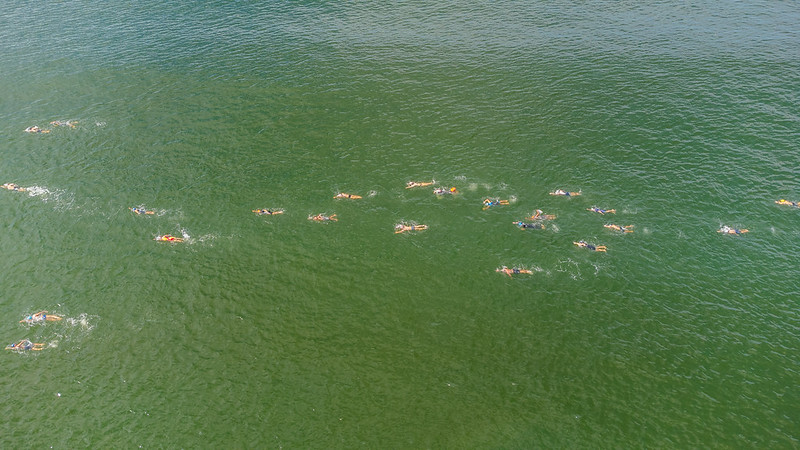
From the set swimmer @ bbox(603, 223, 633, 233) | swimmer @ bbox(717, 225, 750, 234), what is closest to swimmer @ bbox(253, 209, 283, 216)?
swimmer @ bbox(603, 223, 633, 233)

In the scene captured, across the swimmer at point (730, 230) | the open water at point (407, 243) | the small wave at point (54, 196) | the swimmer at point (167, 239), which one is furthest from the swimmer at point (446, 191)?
the small wave at point (54, 196)

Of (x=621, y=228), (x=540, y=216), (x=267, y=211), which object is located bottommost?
(x=621, y=228)

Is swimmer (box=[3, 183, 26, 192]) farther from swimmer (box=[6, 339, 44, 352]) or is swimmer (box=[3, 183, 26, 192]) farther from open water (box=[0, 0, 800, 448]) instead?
swimmer (box=[6, 339, 44, 352])

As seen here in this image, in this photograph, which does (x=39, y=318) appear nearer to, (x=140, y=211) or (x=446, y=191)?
(x=140, y=211)

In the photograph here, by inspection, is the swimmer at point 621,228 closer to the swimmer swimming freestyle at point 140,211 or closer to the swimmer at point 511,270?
the swimmer at point 511,270

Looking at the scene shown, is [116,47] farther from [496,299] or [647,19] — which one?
[647,19]

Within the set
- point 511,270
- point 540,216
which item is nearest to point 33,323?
point 511,270
